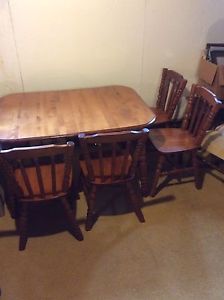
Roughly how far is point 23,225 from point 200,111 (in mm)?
1525

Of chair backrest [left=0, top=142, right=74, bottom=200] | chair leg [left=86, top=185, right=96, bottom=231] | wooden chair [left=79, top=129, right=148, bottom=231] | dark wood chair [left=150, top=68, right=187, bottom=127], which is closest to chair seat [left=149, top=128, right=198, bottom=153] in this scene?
dark wood chair [left=150, top=68, right=187, bottom=127]

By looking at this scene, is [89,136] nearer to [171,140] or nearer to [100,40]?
[171,140]

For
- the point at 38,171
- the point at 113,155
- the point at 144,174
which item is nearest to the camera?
the point at 38,171

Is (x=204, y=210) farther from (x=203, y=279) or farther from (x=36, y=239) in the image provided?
(x=36, y=239)

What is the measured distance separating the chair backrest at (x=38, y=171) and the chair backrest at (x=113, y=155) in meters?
0.12

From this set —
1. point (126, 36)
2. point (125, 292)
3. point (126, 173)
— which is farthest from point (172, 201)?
point (126, 36)

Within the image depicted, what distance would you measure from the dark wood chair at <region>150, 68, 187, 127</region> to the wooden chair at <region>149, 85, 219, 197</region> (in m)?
0.10

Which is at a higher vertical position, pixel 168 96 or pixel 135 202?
pixel 168 96

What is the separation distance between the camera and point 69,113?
1.96m

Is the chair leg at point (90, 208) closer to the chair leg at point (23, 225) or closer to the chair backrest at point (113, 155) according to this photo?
the chair backrest at point (113, 155)

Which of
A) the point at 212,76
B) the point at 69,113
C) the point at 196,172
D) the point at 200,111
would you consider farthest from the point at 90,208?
the point at 212,76

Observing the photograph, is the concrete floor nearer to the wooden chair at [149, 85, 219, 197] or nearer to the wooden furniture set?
the wooden furniture set

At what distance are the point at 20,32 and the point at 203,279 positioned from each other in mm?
2094

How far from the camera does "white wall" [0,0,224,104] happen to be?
215 cm
